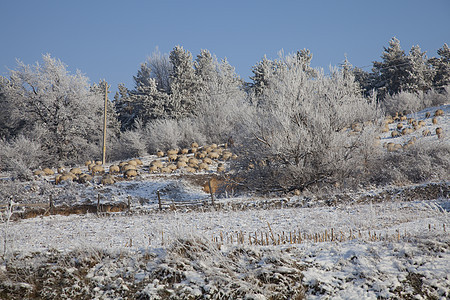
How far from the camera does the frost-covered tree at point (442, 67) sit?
4128cm

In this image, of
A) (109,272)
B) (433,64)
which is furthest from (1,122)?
(433,64)

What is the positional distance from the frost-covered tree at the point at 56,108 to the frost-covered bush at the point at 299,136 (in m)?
23.1

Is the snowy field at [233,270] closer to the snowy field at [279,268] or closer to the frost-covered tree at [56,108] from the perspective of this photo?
the snowy field at [279,268]

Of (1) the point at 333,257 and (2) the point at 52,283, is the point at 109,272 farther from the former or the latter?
(1) the point at 333,257

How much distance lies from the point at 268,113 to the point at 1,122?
33.9 meters

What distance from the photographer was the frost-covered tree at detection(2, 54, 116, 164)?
32938 millimetres

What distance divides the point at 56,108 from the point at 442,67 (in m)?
43.4

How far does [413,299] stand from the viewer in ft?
14.4

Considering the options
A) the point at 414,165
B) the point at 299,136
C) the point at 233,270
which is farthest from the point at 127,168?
the point at 233,270

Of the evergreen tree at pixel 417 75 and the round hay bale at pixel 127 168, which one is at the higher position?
the evergreen tree at pixel 417 75

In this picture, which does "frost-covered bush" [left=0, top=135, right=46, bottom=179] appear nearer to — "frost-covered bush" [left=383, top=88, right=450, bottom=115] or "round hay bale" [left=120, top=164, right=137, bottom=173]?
"round hay bale" [left=120, top=164, right=137, bottom=173]

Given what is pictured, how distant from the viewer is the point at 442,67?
4247cm

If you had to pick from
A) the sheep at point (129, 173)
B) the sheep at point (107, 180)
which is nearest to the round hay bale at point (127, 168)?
the sheep at point (129, 173)

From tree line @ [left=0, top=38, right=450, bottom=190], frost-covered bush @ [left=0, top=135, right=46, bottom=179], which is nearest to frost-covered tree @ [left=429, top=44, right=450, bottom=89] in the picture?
tree line @ [left=0, top=38, right=450, bottom=190]
